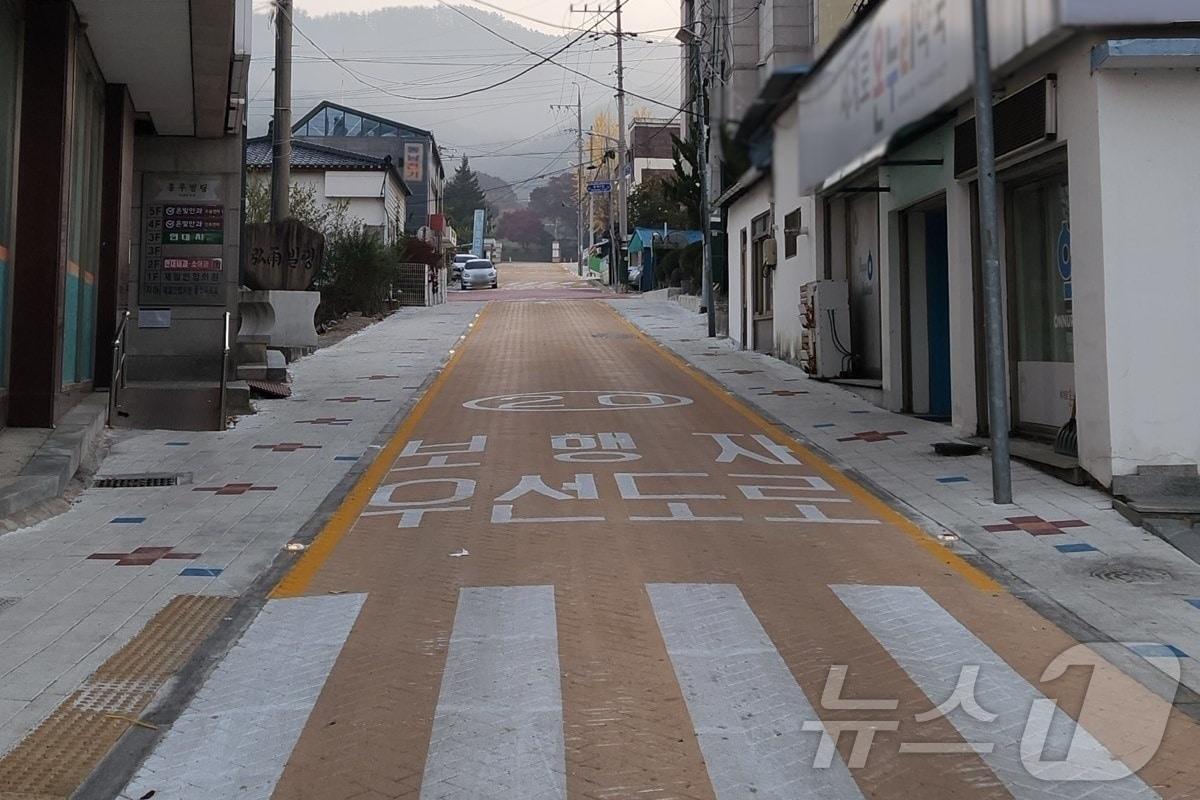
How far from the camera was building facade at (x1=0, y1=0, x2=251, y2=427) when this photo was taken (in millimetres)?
10719

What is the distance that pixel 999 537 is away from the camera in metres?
7.55

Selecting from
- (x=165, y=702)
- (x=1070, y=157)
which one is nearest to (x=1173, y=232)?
(x=1070, y=157)

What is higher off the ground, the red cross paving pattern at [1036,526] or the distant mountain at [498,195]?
the distant mountain at [498,195]

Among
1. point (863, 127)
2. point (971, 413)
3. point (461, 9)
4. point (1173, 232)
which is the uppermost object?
point (461, 9)

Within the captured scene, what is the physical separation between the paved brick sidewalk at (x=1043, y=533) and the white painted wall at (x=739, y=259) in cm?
911

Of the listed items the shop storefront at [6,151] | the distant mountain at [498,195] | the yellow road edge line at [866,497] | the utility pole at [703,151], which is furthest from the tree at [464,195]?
the shop storefront at [6,151]

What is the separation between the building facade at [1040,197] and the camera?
155 inches

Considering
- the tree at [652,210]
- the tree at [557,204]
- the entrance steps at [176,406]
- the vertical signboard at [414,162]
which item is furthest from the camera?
the tree at [557,204]

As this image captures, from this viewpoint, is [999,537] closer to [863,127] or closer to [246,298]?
[863,127]

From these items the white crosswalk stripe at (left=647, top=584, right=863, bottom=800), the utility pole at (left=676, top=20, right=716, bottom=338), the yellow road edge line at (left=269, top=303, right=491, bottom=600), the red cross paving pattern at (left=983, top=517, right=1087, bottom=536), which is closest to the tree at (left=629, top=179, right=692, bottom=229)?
the utility pole at (left=676, top=20, right=716, bottom=338)

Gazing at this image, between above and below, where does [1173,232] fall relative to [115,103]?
below

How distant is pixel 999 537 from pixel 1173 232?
2875 millimetres

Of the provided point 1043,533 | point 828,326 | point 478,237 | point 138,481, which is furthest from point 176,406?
point 478,237

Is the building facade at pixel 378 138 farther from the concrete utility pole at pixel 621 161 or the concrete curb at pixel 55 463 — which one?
the concrete curb at pixel 55 463
